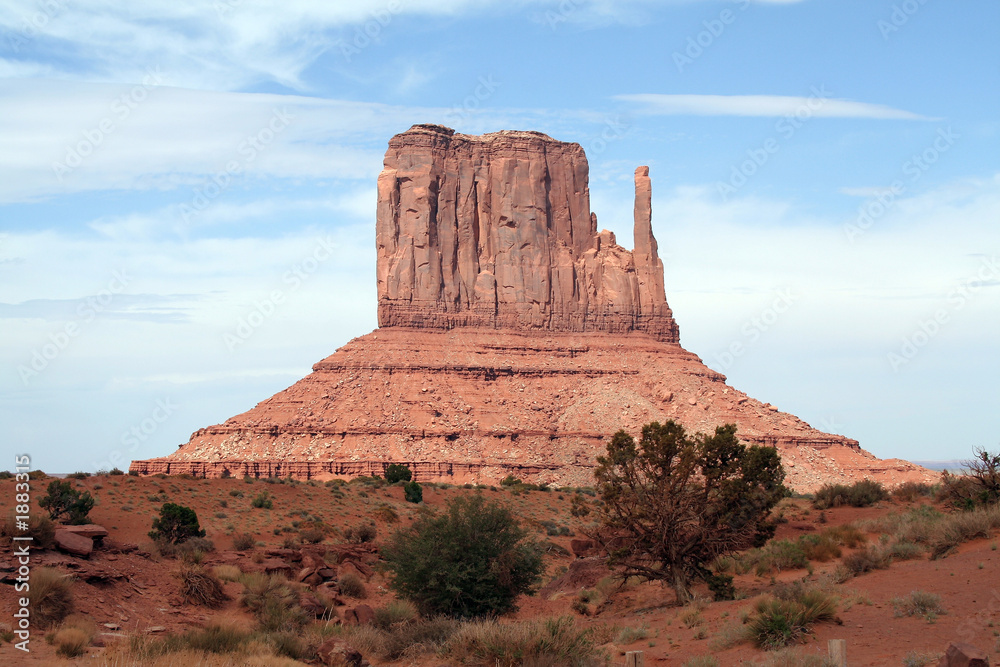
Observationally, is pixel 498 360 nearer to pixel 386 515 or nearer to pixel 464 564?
pixel 386 515

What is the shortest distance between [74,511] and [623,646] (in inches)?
648

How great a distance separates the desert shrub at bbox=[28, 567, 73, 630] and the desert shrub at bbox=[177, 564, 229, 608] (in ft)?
11.3

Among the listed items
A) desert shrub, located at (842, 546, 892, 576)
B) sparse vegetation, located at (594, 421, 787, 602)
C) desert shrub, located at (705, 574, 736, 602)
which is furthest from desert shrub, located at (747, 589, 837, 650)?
sparse vegetation, located at (594, 421, 787, 602)

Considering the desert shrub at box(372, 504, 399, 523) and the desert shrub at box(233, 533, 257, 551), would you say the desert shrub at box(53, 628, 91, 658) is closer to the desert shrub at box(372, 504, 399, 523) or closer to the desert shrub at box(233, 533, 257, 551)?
the desert shrub at box(233, 533, 257, 551)

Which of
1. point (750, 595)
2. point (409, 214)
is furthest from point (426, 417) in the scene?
point (750, 595)

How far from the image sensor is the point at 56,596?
19.0 meters

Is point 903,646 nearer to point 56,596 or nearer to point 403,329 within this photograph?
point 56,596

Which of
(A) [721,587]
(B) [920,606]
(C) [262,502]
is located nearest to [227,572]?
(A) [721,587]

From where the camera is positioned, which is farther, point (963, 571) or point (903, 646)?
point (963, 571)

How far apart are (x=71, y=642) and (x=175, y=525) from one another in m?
13.7

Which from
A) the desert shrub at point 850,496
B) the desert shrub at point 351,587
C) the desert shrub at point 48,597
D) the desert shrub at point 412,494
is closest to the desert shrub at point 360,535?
the desert shrub at point 351,587

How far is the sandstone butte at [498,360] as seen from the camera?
86.6 meters

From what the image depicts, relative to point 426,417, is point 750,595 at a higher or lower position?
lower

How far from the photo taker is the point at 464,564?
23.6 meters
